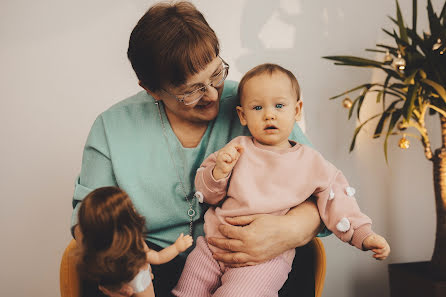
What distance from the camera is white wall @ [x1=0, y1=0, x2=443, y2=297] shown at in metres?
1.97

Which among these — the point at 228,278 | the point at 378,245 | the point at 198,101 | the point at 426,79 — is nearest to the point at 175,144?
the point at 198,101

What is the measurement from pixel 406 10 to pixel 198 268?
2.04 metres

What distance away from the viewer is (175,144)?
1410 millimetres

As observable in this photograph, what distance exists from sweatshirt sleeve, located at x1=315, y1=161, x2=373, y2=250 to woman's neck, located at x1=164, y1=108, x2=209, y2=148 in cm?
48

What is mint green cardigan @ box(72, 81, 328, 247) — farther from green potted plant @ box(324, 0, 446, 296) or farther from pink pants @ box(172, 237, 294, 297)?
green potted plant @ box(324, 0, 446, 296)

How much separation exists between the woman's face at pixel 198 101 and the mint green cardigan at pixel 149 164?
0.22ft

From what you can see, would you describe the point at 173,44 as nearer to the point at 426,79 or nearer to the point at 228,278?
the point at 228,278

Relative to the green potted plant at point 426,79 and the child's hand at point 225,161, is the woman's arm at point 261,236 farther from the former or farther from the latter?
the green potted plant at point 426,79

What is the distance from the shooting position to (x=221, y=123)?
4.79 feet

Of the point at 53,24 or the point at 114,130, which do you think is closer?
the point at 114,130

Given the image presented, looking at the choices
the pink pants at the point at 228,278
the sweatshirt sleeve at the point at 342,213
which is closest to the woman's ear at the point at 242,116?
the sweatshirt sleeve at the point at 342,213

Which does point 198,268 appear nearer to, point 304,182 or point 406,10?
point 304,182

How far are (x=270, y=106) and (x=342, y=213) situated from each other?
1.33 ft

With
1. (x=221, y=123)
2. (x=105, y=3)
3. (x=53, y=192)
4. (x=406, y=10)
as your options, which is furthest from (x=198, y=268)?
(x=406, y=10)
